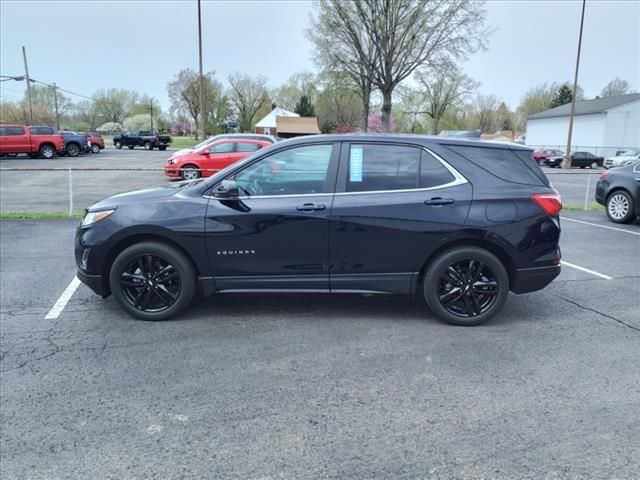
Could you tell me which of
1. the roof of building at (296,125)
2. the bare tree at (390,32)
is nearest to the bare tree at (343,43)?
the bare tree at (390,32)

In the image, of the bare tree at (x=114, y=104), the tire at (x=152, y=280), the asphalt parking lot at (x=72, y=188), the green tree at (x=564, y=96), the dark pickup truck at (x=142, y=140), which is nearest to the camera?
the tire at (x=152, y=280)

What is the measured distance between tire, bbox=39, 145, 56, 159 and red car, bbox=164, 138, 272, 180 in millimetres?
14604

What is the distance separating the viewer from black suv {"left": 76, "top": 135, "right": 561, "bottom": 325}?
433cm

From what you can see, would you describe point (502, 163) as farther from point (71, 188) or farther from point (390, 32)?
point (390, 32)

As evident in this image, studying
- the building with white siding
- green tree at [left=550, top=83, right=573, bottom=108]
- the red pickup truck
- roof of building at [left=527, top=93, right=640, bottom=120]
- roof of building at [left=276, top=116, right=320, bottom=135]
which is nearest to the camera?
the red pickup truck

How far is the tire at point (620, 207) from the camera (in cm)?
1006

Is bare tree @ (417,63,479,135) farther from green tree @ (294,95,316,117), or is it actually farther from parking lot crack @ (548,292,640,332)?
parking lot crack @ (548,292,640,332)

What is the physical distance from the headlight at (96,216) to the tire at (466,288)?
305 centimetres

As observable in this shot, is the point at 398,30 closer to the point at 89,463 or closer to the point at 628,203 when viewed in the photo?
the point at 628,203

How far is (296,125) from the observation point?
59.9 meters

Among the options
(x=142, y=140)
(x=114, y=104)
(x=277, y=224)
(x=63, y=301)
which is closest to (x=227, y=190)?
(x=277, y=224)

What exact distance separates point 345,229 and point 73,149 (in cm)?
3206

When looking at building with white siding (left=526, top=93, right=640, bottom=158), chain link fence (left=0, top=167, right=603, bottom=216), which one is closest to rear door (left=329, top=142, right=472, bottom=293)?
chain link fence (left=0, top=167, right=603, bottom=216)

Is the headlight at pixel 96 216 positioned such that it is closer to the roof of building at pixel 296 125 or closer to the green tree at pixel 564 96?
the roof of building at pixel 296 125
